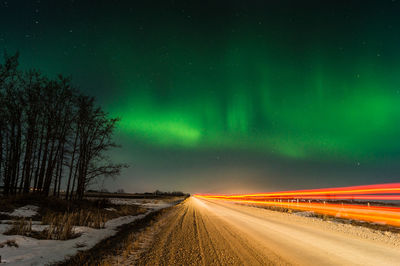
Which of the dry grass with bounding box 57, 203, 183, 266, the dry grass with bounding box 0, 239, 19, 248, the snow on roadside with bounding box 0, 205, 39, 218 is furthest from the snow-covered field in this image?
the snow on roadside with bounding box 0, 205, 39, 218

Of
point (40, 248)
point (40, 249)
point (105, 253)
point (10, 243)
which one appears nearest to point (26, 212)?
point (10, 243)

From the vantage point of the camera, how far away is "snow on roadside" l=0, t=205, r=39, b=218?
11.5 metres

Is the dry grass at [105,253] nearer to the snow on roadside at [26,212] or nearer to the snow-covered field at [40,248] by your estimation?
the snow-covered field at [40,248]

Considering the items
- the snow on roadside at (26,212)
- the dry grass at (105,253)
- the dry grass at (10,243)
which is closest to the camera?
the dry grass at (105,253)

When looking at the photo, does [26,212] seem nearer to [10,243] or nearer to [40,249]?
[10,243]

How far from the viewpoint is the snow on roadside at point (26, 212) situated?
1151 cm

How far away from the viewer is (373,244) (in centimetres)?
845

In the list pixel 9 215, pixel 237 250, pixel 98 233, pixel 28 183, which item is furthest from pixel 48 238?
pixel 28 183

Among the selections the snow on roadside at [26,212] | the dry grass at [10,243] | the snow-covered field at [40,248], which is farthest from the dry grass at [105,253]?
the snow on roadside at [26,212]

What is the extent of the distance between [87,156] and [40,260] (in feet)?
65.4

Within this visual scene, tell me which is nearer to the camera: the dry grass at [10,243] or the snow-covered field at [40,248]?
the snow-covered field at [40,248]

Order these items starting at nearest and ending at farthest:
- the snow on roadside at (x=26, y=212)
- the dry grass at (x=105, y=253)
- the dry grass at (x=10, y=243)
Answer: the dry grass at (x=105, y=253)
the dry grass at (x=10, y=243)
the snow on roadside at (x=26, y=212)

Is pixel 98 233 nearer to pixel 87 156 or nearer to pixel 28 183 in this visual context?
pixel 28 183

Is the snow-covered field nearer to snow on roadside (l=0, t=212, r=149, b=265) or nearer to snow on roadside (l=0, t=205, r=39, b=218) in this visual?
snow on roadside (l=0, t=212, r=149, b=265)
